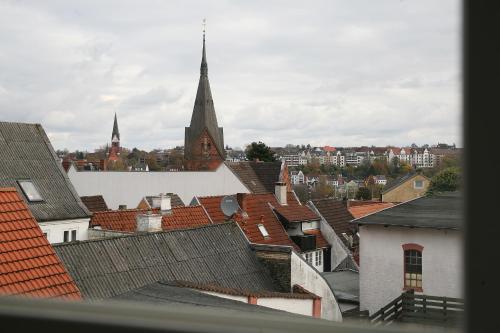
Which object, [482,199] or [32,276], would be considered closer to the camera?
[482,199]

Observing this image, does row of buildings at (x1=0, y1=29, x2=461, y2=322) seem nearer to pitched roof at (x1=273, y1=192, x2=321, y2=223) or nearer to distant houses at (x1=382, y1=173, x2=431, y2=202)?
pitched roof at (x1=273, y1=192, x2=321, y2=223)

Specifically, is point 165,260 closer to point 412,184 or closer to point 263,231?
point 263,231

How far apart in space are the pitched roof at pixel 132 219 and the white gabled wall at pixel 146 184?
6.07 meters

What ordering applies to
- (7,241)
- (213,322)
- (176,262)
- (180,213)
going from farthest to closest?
(180,213) < (176,262) < (7,241) < (213,322)

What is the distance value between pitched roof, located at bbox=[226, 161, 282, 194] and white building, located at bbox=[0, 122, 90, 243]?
31.2 ft

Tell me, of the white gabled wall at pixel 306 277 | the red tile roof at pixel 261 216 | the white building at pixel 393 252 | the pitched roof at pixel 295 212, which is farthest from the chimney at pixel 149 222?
the pitched roof at pixel 295 212

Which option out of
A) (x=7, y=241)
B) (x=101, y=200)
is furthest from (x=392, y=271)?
(x=101, y=200)

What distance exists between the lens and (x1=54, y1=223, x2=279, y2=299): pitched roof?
7773 millimetres

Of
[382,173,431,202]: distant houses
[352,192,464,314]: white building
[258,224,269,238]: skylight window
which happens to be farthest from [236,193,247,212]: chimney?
[382,173,431,202]: distant houses

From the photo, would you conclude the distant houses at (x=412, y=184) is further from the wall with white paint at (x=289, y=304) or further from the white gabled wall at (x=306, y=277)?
the white gabled wall at (x=306, y=277)

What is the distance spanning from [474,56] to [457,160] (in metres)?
0.10

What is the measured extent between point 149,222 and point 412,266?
5232 mm

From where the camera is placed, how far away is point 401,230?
8430 mm

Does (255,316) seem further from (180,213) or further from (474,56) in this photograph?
(180,213)
